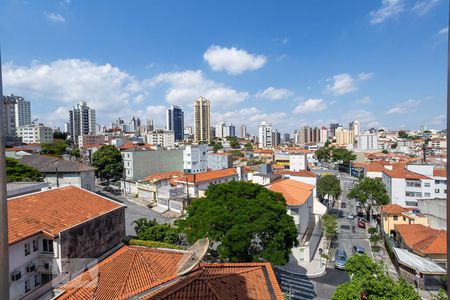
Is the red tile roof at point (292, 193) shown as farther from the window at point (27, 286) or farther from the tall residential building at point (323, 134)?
the tall residential building at point (323, 134)

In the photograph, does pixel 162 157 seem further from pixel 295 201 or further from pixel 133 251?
pixel 133 251

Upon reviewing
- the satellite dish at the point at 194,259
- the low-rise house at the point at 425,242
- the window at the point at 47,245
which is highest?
the satellite dish at the point at 194,259

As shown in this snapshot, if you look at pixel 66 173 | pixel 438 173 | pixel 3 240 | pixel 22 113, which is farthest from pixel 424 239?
pixel 22 113

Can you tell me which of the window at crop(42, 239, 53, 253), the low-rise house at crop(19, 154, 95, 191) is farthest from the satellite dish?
the low-rise house at crop(19, 154, 95, 191)

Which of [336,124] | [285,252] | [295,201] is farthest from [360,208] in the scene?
[336,124]

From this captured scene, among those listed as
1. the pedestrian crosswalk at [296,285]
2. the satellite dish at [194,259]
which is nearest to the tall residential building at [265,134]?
the pedestrian crosswalk at [296,285]

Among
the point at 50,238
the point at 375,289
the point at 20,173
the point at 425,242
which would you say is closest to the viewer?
the point at 375,289

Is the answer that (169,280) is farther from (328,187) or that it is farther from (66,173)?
(328,187)
